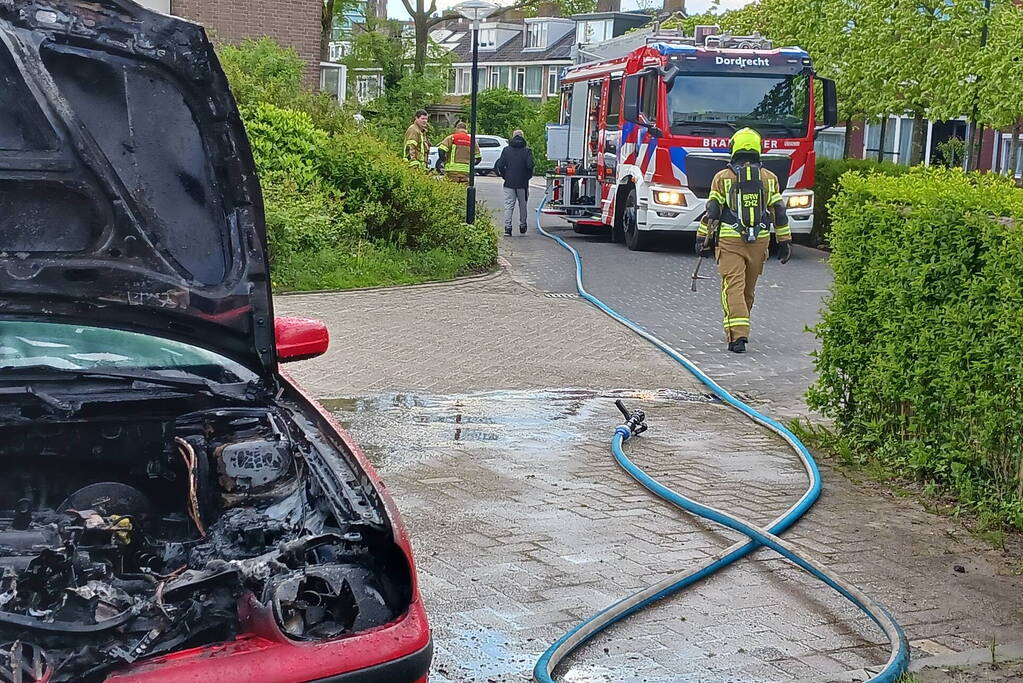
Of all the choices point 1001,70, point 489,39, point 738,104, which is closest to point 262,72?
point 738,104

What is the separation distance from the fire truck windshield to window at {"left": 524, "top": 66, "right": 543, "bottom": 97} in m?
57.0

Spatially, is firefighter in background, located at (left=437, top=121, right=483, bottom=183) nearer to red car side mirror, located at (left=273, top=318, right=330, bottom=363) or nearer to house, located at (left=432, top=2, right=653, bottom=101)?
red car side mirror, located at (left=273, top=318, right=330, bottom=363)

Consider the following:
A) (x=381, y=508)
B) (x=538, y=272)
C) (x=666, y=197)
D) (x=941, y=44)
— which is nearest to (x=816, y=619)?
(x=381, y=508)

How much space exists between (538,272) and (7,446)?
523 inches

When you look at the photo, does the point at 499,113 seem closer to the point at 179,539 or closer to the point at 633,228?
the point at 633,228

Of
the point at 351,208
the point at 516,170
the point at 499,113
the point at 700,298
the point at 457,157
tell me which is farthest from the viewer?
the point at 499,113

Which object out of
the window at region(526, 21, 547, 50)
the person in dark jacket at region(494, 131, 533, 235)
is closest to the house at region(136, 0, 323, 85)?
the person in dark jacket at region(494, 131, 533, 235)

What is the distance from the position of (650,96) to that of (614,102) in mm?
1958

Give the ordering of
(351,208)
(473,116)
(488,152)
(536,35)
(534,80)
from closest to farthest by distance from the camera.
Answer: (351,208)
(473,116)
(488,152)
(534,80)
(536,35)

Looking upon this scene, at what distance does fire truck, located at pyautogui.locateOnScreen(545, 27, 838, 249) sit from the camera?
18.7 m

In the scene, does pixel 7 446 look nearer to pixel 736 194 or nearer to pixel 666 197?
pixel 736 194

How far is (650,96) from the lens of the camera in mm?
19078

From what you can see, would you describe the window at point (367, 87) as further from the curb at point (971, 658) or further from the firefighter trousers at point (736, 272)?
the curb at point (971, 658)

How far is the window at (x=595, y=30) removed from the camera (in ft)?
206
